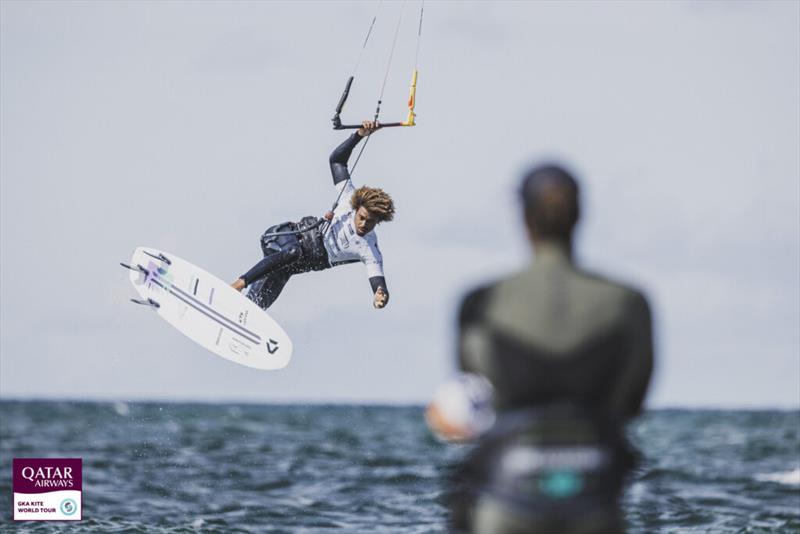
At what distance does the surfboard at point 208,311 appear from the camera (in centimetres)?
1359

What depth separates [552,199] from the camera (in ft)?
18.6

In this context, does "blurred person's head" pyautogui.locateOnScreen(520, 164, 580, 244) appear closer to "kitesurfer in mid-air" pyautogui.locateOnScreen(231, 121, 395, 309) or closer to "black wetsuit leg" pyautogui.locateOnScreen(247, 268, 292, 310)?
"kitesurfer in mid-air" pyautogui.locateOnScreen(231, 121, 395, 309)

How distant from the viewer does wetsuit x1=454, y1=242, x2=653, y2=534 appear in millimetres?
5445

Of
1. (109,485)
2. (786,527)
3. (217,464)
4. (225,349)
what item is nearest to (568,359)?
(225,349)

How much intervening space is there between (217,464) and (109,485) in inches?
412

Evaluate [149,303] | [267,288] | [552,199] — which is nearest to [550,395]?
[552,199]

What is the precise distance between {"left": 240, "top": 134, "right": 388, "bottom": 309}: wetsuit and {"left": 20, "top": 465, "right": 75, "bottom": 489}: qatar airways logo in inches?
484

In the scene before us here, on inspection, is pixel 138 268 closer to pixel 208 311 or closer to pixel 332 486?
pixel 208 311

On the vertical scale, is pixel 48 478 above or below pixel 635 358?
above

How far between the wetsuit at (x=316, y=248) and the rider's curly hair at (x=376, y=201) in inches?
13.3

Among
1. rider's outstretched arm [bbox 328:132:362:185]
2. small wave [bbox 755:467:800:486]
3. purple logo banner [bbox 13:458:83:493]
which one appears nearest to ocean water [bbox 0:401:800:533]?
small wave [bbox 755:467:800:486]

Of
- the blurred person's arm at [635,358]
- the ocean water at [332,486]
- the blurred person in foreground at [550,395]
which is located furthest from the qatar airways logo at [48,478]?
the blurred person's arm at [635,358]

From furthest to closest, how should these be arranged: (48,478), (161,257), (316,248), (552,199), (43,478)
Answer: (48,478), (43,478), (161,257), (316,248), (552,199)

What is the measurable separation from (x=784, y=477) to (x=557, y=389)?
34.1 metres
